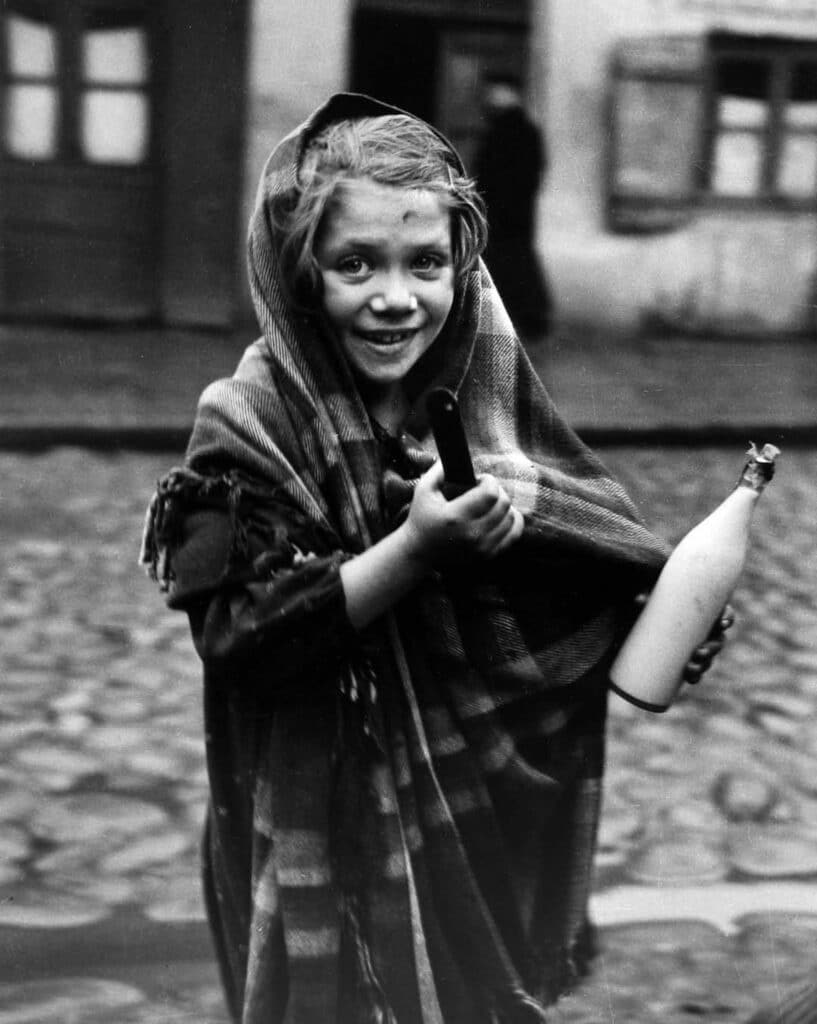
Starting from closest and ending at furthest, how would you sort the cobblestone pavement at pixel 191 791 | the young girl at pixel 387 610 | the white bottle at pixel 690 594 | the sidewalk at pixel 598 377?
the young girl at pixel 387 610, the white bottle at pixel 690 594, the cobblestone pavement at pixel 191 791, the sidewalk at pixel 598 377

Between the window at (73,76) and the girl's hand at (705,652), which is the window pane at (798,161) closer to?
the window at (73,76)

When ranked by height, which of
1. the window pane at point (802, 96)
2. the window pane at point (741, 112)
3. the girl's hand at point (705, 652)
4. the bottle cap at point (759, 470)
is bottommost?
the girl's hand at point (705, 652)

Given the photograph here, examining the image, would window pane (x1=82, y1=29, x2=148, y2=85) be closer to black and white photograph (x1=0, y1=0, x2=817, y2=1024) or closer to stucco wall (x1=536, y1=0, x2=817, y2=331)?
black and white photograph (x1=0, y1=0, x2=817, y2=1024)

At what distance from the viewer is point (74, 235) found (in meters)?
3.77

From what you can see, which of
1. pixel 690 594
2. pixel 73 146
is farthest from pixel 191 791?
pixel 690 594

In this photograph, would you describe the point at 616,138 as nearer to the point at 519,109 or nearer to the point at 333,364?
the point at 519,109

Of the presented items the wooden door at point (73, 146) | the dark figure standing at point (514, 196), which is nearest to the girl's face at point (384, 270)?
the dark figure standing at point (514, 196)

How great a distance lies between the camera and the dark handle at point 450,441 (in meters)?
1.64

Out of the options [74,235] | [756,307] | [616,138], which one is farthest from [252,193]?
[756,307]

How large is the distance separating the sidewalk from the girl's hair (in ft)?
4.77

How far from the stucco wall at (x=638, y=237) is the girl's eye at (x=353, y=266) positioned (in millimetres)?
1316

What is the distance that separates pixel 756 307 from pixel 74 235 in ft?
5.38

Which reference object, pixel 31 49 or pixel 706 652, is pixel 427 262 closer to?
pixel 706 652

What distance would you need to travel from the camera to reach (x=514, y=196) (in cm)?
326
